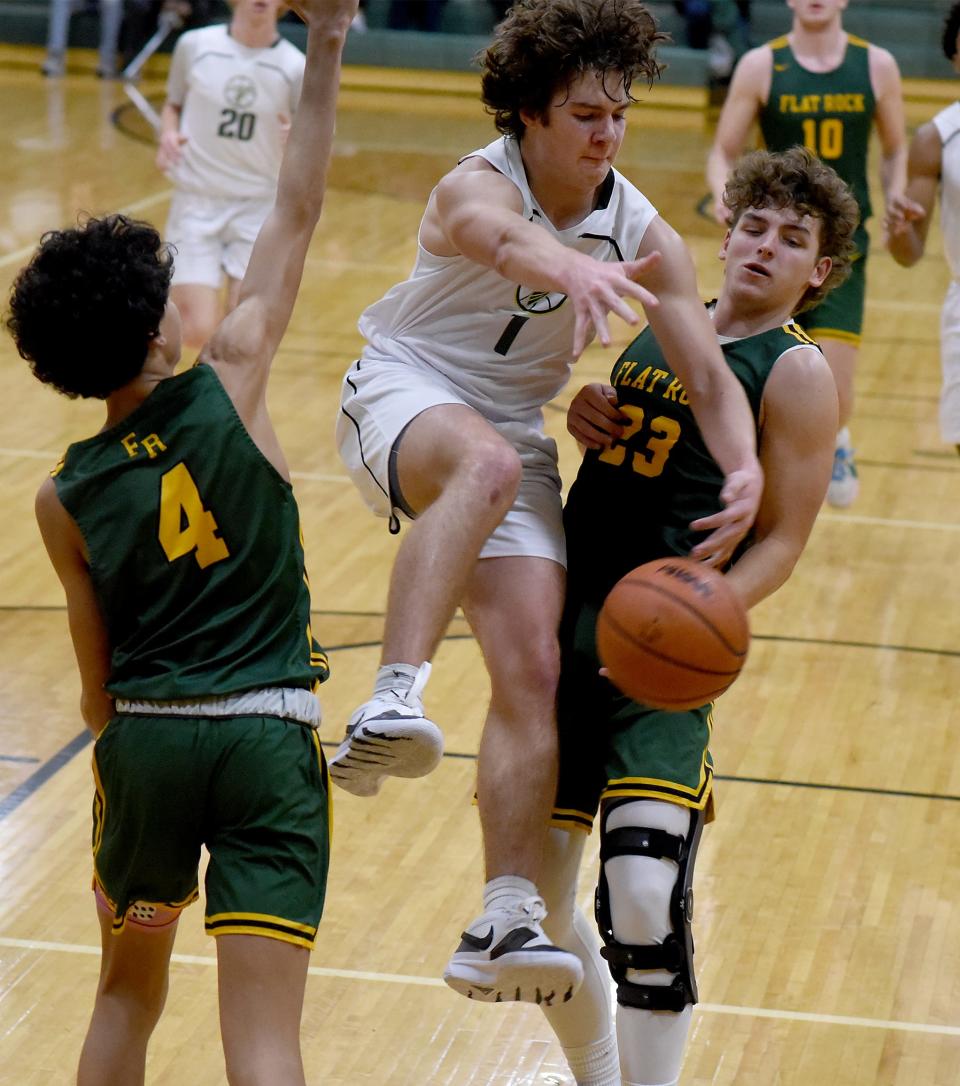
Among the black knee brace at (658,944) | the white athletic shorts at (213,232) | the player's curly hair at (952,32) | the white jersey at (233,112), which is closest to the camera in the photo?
the black knee brace at (658,944)

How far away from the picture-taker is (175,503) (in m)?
3.12

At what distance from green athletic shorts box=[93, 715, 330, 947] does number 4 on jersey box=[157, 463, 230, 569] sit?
317mm

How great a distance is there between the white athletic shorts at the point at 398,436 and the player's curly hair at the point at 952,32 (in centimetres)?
367

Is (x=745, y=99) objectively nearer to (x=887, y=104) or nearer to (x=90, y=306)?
(x=887, y=104)

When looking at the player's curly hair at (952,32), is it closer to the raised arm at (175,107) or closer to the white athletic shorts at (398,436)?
the white athletic shorts at (398,436)

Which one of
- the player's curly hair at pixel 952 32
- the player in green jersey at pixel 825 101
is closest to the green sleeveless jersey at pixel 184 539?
the player's curly hair at pixel 952 32

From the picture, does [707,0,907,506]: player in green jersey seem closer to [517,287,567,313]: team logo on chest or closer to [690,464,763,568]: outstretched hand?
[517,287,567,313]: team logo on chest

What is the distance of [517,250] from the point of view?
3340mm

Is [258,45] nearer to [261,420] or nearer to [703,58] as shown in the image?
[261,420]

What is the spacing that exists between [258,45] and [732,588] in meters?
6.77

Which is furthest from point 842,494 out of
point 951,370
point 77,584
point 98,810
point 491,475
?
point 77,584

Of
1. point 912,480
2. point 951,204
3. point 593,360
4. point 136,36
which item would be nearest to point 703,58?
point 136,36

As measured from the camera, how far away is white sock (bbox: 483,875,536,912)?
→ 3576 millimetres

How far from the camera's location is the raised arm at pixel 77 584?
10.4 ft
